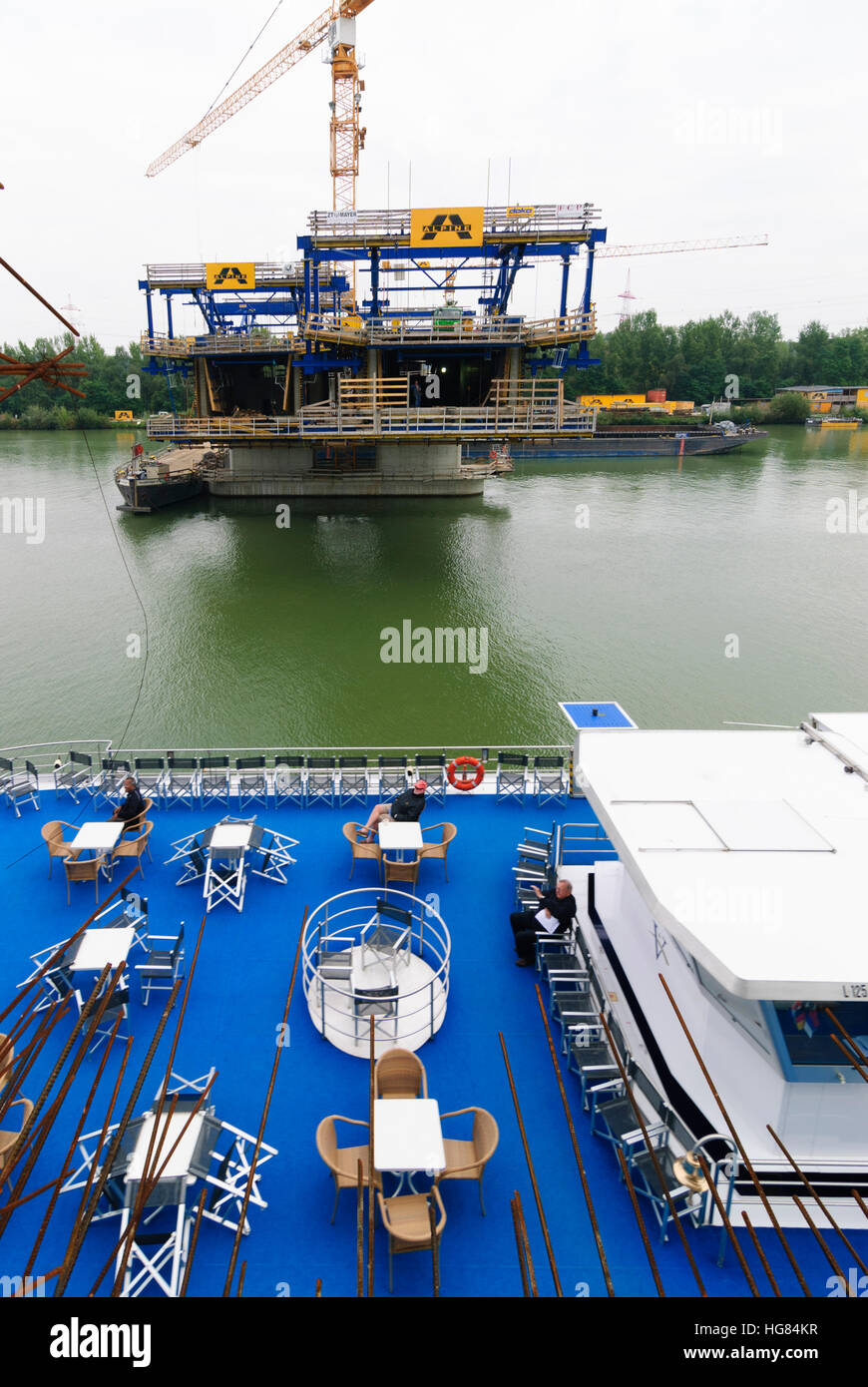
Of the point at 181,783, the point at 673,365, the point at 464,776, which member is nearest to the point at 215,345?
the point at 181,783

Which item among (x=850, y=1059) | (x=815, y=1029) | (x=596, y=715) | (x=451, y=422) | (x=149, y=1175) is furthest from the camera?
(x=451, y=422)

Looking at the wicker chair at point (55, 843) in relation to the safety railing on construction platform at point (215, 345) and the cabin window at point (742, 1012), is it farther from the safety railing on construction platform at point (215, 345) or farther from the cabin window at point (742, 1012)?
the safety railing on construction platform at point (215, 345)

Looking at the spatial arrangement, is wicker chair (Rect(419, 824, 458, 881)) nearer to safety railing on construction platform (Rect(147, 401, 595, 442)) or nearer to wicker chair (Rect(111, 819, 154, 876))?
wicker chair (Rect(111, 819, 154, 876))

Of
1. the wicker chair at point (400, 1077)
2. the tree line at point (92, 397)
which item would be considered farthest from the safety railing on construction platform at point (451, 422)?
the tree line at point (92, 397)

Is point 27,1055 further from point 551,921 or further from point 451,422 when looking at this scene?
point 451,422

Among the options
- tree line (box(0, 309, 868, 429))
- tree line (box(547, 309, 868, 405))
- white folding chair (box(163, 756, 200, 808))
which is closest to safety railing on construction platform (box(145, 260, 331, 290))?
white folding chair (box(163, 756, 200, 808))
